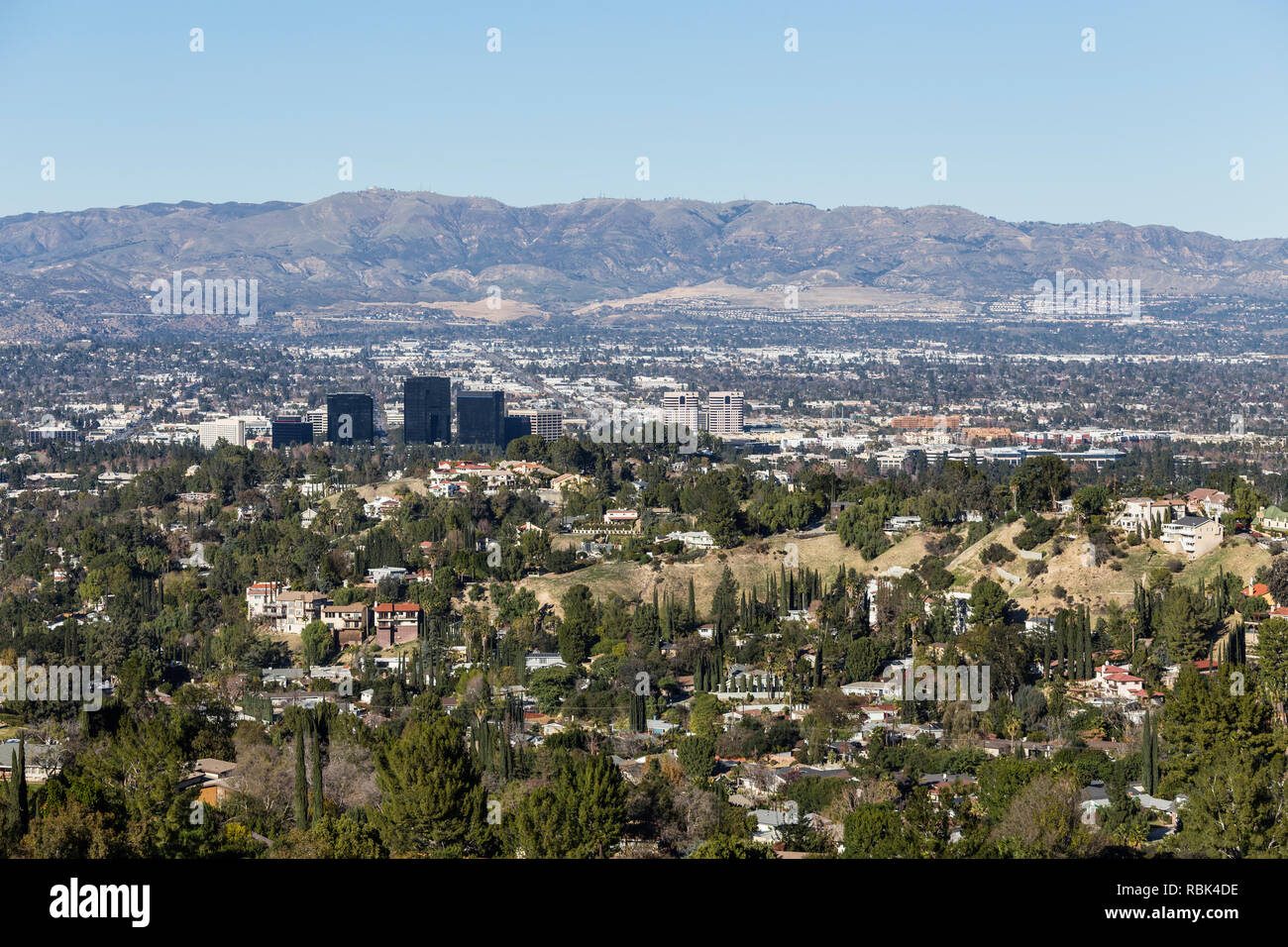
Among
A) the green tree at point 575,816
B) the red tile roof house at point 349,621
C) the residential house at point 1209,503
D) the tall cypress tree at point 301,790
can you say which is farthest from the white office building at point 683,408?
the green tree at point 575,816

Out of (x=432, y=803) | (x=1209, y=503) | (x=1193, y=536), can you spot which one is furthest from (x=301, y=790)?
(x=1209, y=503)

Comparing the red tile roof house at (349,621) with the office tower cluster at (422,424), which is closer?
the red tile roof house at (349,621)

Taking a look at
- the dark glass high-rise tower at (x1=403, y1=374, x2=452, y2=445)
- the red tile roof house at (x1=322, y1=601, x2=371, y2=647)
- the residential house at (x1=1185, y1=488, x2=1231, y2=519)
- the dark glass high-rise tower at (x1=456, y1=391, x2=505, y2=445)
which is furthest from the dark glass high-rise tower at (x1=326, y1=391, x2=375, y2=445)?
the residential house at (x1=1185, y1=488, x2=1231, y2=519)

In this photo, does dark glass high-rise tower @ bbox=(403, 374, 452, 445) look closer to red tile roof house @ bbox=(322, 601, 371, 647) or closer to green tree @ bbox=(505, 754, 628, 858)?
red tile roof house @ bbox=(322, 601, 371, 647)

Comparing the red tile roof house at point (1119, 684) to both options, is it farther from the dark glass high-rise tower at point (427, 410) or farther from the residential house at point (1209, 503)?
the dark glass high-rise tower at point (427, 410)
